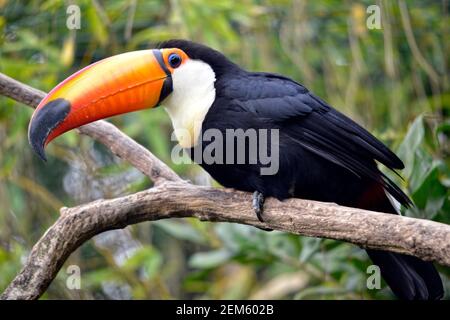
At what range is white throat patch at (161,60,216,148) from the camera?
327cm

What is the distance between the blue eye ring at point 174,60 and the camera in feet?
11.1

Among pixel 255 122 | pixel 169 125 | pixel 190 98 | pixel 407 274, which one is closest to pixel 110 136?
pixel 190 98

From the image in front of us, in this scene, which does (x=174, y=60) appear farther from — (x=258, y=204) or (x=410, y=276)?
(x=410, y=276)

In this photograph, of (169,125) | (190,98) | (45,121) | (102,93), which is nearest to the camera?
(45,121)

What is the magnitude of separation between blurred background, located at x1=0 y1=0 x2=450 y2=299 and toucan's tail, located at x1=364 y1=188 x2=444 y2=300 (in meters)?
0.45

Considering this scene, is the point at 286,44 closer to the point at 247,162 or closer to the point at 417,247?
the point at 247,162

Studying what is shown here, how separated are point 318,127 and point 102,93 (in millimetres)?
895

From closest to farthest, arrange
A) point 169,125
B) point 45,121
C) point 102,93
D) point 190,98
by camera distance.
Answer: point 45,121 → point 102,93 → point 190,98 → point 169,125

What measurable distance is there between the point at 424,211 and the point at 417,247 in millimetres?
1039

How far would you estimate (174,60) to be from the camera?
3377 mm

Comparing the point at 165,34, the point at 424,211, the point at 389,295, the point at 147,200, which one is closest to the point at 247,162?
the point at 147,200

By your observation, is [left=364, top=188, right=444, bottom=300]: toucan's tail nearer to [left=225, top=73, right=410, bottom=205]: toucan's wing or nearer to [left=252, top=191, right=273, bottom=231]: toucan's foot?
[left=225, top=73, right=410, bottom=205]: toucan's wing

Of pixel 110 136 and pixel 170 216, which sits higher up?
pixel 110 136

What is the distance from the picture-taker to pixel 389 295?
378 centimetres
